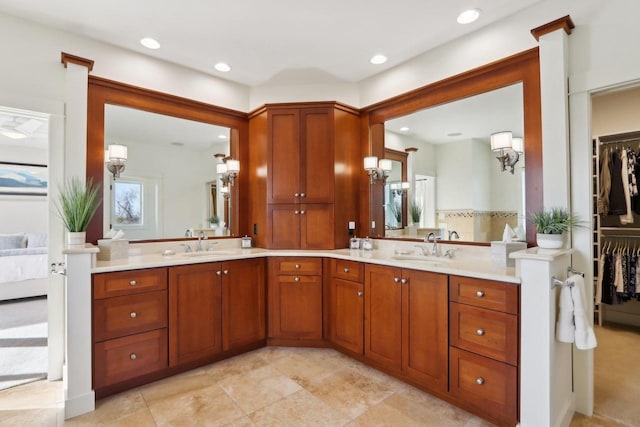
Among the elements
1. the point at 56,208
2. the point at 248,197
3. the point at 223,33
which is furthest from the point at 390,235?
the point at 56,208

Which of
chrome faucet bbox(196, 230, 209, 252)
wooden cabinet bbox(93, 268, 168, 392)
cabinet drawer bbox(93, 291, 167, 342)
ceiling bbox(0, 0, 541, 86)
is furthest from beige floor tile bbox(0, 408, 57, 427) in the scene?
ceiling bbox(0, 0, 541, 86)

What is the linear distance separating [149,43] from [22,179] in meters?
4.71

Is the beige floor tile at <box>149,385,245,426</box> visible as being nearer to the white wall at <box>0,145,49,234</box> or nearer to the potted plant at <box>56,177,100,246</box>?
the potted plant at <box>56,177,100,246</box>

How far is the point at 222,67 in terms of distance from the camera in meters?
3.13

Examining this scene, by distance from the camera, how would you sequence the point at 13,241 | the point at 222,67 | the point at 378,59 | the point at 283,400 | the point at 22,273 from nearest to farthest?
the point at 283,400 → the point at 378,59 → the point at 222,67 → the point at 22,273 → the point at 13,241

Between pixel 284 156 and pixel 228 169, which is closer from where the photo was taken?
pixel 284 156

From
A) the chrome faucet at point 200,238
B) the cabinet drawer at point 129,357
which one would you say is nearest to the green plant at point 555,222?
the cabinet drawer at point 129,357

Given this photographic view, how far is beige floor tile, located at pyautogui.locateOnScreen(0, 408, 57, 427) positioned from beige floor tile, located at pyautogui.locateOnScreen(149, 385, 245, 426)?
566 millimetres

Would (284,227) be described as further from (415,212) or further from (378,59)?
(378,59)

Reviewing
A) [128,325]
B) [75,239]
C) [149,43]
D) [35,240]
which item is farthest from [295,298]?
[35,240]

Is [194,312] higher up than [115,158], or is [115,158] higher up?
[115,158]

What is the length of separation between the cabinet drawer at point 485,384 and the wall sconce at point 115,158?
3020 mm

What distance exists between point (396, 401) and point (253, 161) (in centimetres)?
260

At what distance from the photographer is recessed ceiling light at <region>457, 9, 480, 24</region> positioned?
227cm
